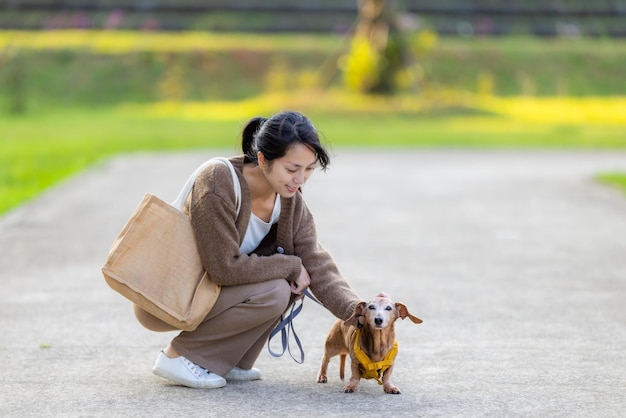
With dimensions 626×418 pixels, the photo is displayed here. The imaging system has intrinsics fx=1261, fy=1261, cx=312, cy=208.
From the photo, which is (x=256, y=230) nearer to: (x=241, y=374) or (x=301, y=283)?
(x=301, y=283)

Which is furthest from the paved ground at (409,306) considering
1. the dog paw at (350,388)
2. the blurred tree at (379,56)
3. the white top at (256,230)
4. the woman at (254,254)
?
the blurred tree at (379,56)

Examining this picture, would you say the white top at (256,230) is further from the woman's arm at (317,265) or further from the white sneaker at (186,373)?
the white sneaker at (186,373)

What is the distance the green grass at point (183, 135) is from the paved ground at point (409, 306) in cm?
297

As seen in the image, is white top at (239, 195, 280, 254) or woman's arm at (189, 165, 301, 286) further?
white top at (239, 195, 280, 254)

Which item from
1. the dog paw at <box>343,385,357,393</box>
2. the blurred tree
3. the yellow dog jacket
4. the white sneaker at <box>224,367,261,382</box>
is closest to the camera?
the yellow dog jacket

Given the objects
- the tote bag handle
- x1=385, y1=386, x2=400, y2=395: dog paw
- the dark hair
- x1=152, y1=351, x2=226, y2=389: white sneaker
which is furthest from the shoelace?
the dark hair

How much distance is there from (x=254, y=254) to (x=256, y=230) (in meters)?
0.13

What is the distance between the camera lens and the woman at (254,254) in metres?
4.93

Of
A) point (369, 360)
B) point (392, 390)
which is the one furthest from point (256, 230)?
point (392, 390)

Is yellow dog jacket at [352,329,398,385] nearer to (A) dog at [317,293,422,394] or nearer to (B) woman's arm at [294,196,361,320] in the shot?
(A) dog at [317,293,422,394]

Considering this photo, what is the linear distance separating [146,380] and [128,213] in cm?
653

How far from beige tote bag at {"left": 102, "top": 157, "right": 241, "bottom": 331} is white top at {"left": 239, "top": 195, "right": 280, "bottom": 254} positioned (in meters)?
0.15

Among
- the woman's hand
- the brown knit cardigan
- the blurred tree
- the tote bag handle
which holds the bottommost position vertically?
the woman's hand

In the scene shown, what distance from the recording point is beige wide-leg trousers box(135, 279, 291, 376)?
16.5ft
